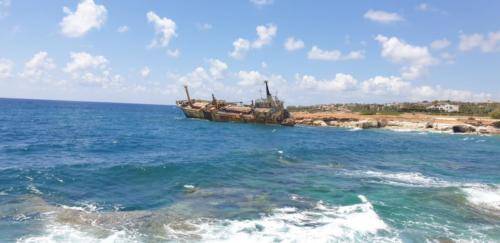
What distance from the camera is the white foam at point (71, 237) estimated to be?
1661 centimetres

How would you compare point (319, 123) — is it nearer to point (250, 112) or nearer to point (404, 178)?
point (250, 112)

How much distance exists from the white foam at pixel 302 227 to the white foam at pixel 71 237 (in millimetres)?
3239

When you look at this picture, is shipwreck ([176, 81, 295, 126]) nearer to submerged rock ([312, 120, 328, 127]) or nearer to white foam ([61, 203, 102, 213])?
submerged rock ([312, 120, 328, 127])

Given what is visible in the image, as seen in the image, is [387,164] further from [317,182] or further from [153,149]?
[153,149]

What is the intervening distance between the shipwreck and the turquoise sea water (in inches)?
1516

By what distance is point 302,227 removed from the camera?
763 inches

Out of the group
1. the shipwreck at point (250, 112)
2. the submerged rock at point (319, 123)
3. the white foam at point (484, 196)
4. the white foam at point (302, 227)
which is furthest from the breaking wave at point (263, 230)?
the submerged rock at point (319, 123)

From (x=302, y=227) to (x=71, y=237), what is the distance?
9.66 m

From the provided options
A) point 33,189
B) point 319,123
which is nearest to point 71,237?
point 33,189

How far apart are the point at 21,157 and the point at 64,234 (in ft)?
71.9

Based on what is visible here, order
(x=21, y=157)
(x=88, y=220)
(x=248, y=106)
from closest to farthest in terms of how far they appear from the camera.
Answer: (x=88, y=220) < (x=21, y=157) < (x=248, y=106)

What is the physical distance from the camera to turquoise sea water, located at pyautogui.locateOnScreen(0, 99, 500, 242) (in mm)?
18559

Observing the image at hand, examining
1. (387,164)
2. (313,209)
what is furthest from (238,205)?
(387,164)

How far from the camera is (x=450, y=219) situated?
852 inches
